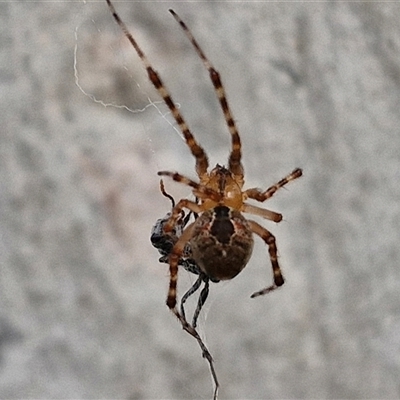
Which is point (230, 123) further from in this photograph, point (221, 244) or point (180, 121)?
point (221, 244)

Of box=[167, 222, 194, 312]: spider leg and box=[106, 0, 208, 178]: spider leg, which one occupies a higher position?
box=[106, 0, 208, 178]: spider leg

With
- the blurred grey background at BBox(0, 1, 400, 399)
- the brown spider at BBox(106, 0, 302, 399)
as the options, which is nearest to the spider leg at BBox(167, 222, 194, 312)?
the brown spider at BBox(106, 0, 302, 399)

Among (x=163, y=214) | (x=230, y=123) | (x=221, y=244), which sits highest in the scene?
(x=163, y=214)

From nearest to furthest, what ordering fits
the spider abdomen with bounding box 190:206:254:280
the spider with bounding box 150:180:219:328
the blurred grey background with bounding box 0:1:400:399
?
the spider abdomen with bounding box 190:206:254:280
the spider with bounding box 150:180:219:328
the blurred grey background with bounding box 0:1:400:399

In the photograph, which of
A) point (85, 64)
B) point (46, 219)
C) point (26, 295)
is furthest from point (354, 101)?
point (26, 295)

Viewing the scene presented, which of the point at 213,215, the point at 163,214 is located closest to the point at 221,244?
the point at 213,215

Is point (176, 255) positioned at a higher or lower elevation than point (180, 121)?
lower

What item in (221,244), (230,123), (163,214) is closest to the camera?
(221,244)

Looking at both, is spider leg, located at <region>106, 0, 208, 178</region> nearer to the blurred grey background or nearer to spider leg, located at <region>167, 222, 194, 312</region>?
spider leg, located at <region>167, 222, 194, 312</region>

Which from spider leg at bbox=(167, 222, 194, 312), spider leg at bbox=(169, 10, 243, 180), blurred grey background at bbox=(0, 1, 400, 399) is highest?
blurred grey background at bbox=(0, 1, 400, 399)
